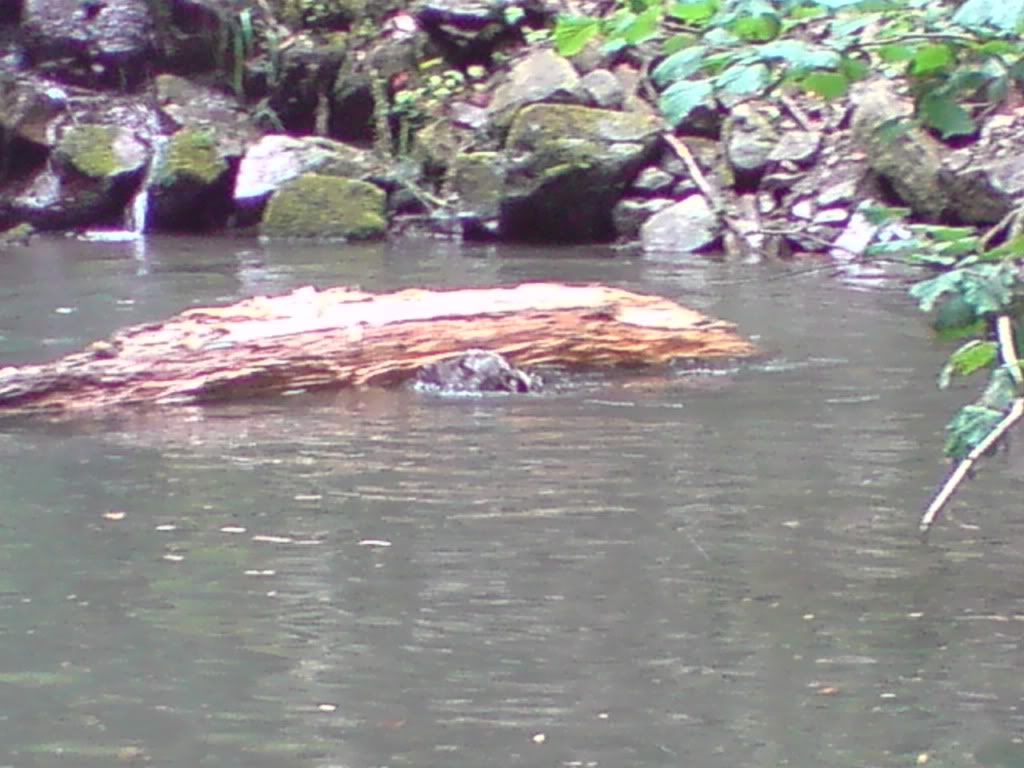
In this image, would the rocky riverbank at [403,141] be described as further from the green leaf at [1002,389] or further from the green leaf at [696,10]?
the green leaf at [696,10]

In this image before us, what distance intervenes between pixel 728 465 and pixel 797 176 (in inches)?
466

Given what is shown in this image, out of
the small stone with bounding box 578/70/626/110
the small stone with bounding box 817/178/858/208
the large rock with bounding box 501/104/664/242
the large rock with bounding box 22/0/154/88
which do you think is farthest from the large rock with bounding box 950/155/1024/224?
the large rock with bounding box 22/0/154/88

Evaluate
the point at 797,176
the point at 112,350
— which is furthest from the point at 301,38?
the point at 112,350

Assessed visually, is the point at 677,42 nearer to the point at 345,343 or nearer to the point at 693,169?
the point at 345,343

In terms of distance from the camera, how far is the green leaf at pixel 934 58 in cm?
321

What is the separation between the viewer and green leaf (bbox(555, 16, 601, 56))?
3.16 meters

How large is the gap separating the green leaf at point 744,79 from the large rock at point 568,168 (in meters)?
14.4

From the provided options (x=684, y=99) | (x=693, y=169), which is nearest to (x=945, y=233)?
(x=684, y=99)

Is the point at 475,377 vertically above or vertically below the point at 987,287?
below

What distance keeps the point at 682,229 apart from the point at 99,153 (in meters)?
6.82

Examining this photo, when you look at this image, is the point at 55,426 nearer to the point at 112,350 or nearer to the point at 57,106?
the point at 112,350

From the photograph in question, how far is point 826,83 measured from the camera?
316 cm

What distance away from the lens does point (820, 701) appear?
155 inches

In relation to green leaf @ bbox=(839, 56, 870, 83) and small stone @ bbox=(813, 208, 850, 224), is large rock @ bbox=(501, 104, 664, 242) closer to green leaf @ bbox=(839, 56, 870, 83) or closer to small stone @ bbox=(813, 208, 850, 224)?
small stone @ bbox=(813, 208, 850, 224)
